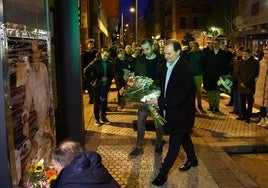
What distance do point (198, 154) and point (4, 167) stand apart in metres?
4.22

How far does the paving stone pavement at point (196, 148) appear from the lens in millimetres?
5556

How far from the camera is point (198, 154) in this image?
22.1ft

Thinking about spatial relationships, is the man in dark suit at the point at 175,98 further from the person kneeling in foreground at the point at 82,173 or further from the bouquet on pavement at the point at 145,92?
the person kneeling in foreground at the point at 82,173

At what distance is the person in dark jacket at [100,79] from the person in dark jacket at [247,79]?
10.2 feet

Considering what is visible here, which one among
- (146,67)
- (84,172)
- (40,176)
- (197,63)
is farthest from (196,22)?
(84,172)

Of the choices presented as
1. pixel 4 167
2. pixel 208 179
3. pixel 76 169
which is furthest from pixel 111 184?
pixel 208 179

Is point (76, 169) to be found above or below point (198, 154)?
above

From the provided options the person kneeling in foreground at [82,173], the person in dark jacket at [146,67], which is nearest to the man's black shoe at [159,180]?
the person in dark jacket at [146,67]

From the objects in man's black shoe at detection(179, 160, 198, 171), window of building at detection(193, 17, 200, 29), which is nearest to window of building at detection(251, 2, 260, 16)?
window of building at detection(193, 17, 200, 29)

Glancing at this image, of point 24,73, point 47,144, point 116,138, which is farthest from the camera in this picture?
point 116,138

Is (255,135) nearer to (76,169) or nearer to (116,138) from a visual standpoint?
(116,138)

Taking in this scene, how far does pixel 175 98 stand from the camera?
5.12 meters

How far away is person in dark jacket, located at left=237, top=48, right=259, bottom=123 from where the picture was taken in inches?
363

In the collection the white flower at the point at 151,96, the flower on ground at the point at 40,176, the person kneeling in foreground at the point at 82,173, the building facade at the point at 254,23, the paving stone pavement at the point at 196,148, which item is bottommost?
the paving stone pavement at the point at 196,148
